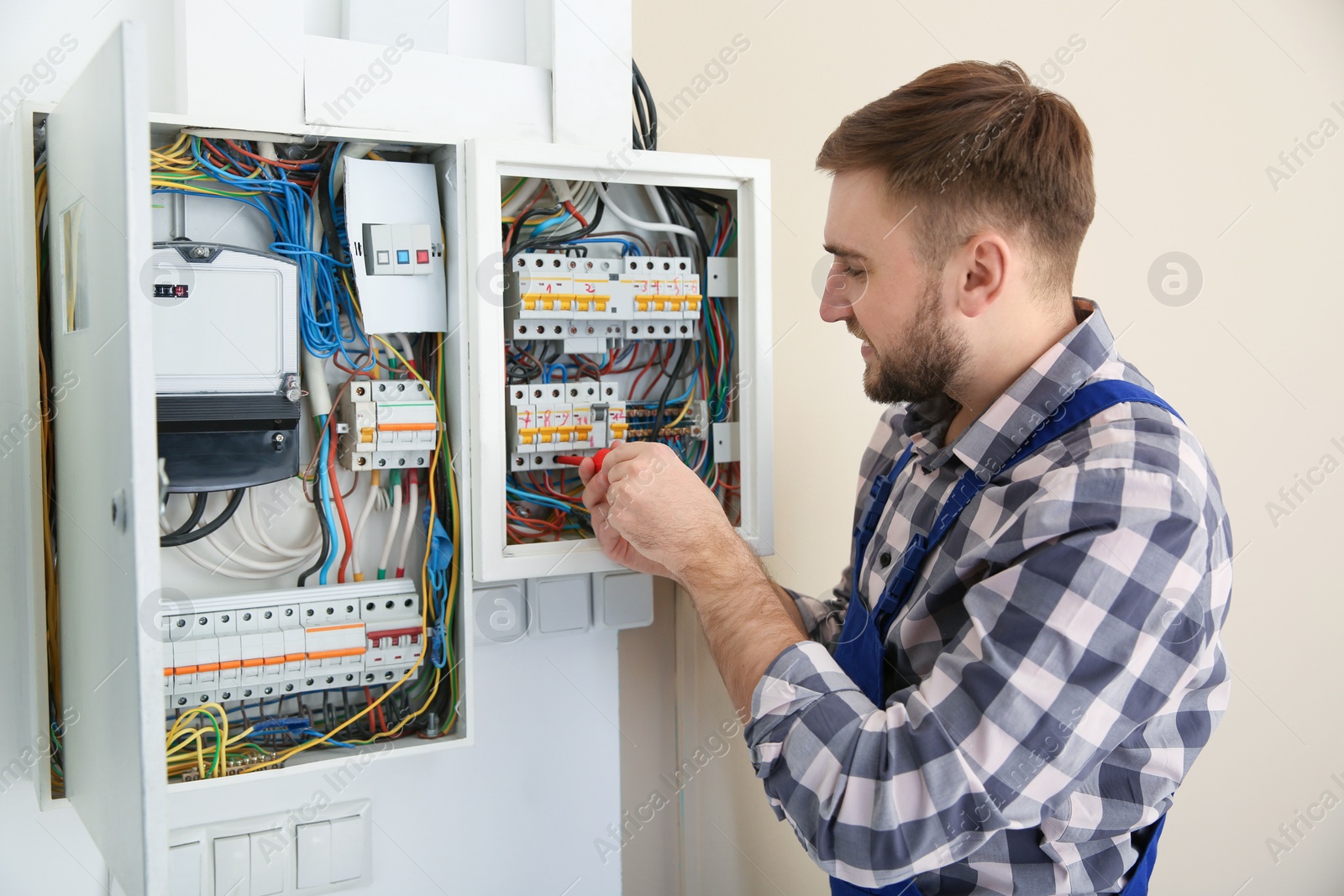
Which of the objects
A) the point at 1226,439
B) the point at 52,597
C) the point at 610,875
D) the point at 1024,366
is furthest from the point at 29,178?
the point at 1226,439

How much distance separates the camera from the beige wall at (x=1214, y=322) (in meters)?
1.60

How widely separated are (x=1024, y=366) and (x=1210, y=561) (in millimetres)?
267

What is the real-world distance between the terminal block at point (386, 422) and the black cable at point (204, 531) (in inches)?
5.5

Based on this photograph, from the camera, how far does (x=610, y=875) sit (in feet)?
4.93

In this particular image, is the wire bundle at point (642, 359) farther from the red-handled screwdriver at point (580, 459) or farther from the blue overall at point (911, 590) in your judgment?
the blue overall at point (911, 590)

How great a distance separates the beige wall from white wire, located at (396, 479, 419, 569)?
1.98ft

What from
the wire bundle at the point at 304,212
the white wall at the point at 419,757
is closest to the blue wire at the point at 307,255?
the wire bundle at the point at 304,212

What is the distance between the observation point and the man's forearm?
3.25 ft

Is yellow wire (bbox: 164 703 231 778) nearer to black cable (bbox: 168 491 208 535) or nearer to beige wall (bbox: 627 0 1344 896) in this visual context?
black cable (bbox: 168 491 208 535)

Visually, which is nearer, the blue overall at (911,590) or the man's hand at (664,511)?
the blue overall at (911,590)

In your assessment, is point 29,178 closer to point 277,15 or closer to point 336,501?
point 277,15

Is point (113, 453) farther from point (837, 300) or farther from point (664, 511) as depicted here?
point (837, 300)

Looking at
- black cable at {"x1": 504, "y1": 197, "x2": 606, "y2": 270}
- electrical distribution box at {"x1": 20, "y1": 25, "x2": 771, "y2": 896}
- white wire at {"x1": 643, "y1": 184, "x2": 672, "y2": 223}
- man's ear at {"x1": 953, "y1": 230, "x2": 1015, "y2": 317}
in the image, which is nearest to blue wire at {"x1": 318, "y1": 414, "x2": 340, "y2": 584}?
electrical distribution box at {"x1": 20, "y1": 25, "x2": 771, "y2": 896}

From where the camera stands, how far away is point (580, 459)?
127 cm
